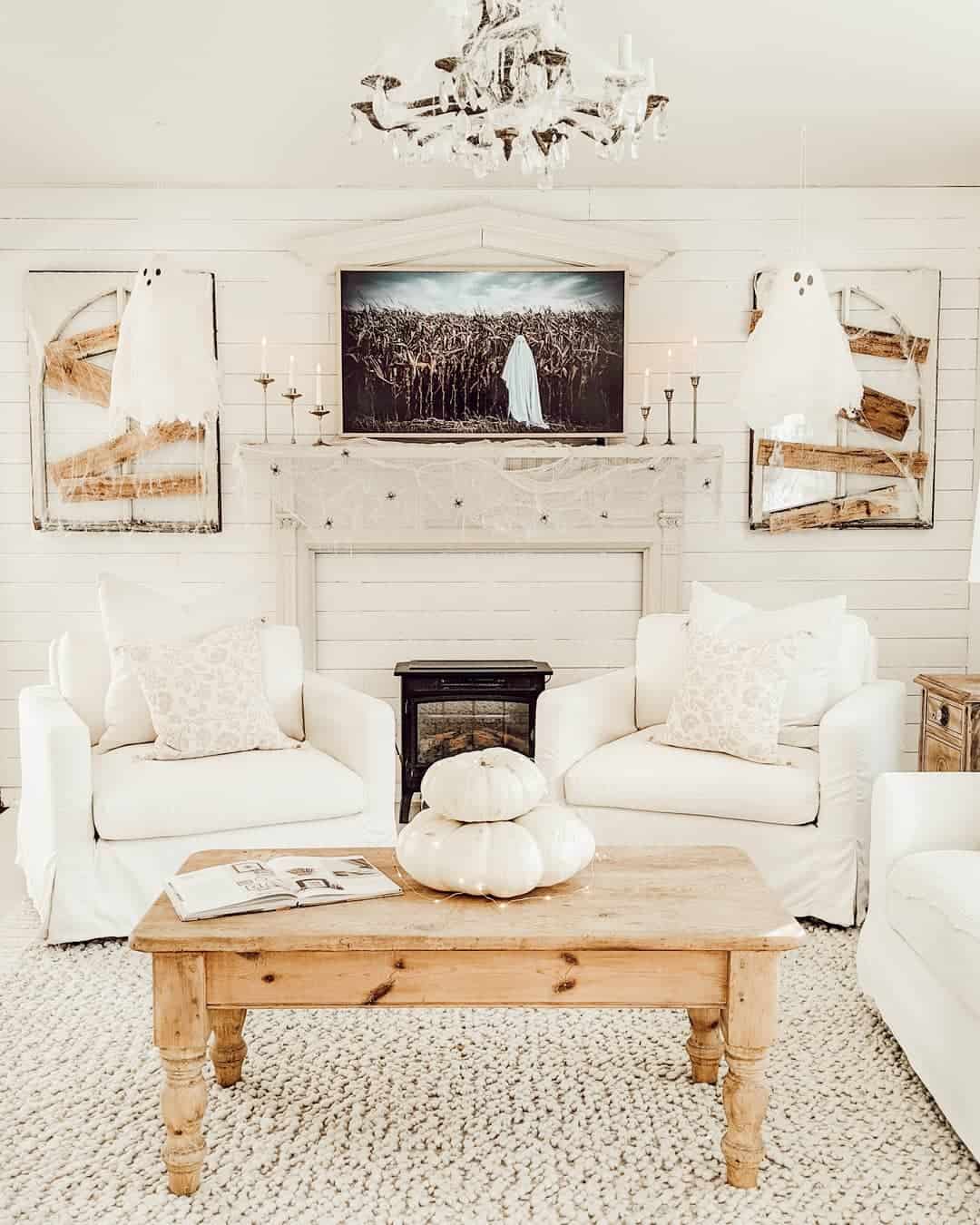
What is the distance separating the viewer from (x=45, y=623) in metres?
4.58

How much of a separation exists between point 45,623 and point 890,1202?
382 centimetres

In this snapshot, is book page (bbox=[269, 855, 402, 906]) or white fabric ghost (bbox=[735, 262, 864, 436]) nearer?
book page (bbox=[269, 855, 402, 906])

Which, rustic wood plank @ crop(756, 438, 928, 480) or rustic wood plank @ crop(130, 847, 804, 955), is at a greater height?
rustic wood plank @ crop(756, 438, 928, 480)

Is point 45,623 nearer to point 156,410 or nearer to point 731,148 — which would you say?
point 156,410

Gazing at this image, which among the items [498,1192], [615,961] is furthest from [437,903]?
[498,1192]

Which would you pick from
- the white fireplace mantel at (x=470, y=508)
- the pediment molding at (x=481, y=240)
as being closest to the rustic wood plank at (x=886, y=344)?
the pediment molding at (x=481, y=240)

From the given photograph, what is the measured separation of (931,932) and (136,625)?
2.38 metres

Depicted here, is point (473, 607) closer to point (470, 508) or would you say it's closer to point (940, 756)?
point (470, 508)

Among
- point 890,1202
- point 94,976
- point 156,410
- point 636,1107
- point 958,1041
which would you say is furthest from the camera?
point 156,410

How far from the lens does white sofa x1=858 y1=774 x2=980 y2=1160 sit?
197cm

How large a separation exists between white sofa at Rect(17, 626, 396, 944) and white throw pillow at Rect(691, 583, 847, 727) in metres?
1.14

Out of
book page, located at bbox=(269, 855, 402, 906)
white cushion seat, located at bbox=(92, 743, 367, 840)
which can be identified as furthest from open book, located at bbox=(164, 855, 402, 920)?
white cushion seat, located at bbox=(92, 743, 367, 840)

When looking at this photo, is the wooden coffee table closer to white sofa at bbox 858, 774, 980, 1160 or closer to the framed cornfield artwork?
white sofa at bbox 858, 774, 980, 1160

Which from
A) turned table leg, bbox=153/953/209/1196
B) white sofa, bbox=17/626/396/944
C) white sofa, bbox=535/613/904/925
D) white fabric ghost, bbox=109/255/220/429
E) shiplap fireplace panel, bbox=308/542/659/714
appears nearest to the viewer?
turned table leg, bbox=153/953/209/1196
